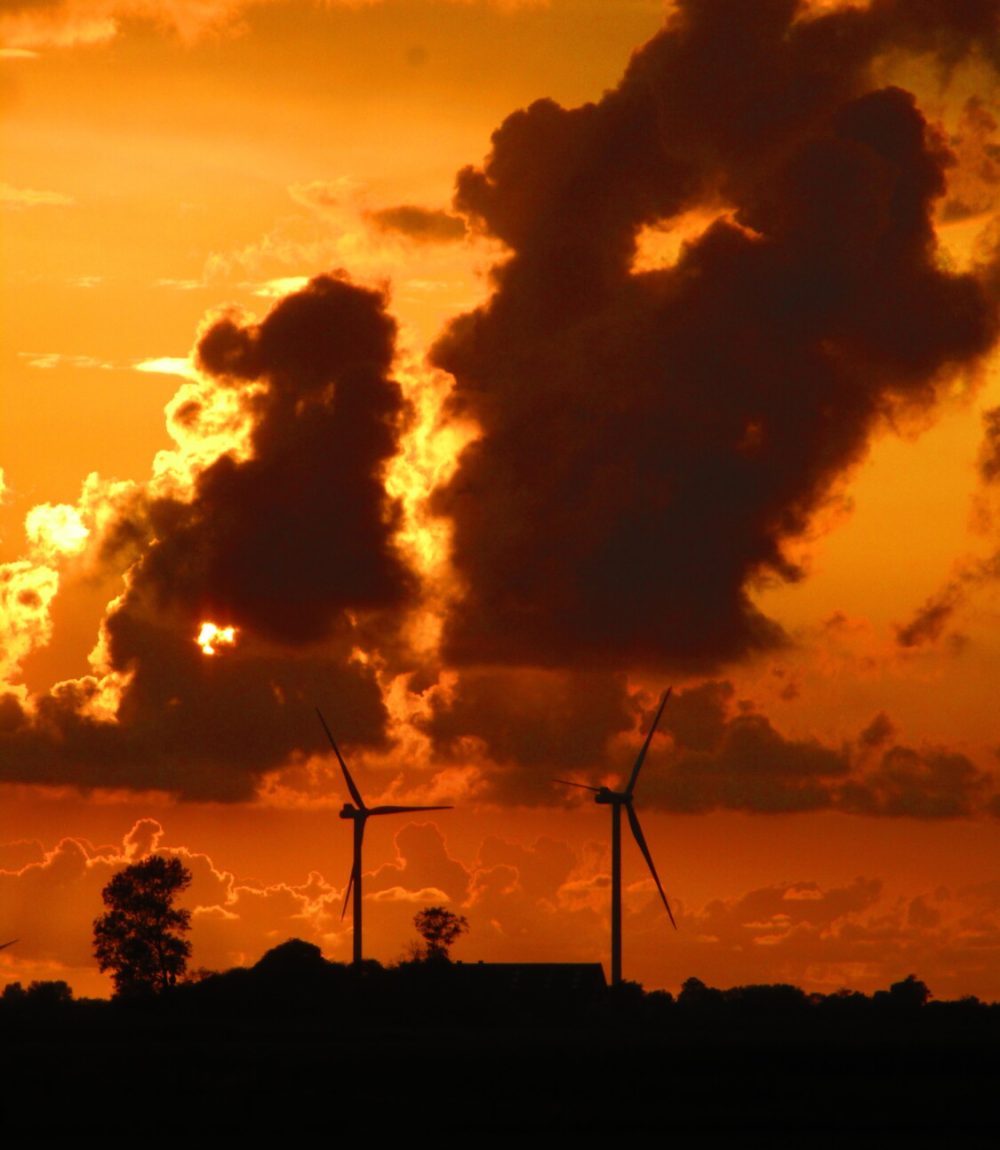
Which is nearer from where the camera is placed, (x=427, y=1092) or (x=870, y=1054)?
(x=427, y=1092)

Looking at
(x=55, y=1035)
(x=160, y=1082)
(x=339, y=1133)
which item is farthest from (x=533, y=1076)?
(x=55, y=1035)

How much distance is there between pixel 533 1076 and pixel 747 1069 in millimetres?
15155

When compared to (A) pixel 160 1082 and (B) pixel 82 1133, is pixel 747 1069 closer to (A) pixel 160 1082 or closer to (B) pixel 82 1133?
(A) pixel 160 1082

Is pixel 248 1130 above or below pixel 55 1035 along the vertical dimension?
below


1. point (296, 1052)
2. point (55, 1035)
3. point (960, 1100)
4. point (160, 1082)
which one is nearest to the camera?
point (960, 1100)

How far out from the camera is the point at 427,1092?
5330 inches

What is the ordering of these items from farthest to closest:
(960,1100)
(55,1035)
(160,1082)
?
1. (55,1035)
2. (160,1082)
3. (960,1100)

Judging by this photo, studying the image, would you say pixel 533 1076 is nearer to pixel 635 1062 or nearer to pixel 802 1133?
pixel 635 1062

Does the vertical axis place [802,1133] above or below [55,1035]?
below

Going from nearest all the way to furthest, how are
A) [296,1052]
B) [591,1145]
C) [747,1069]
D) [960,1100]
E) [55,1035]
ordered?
[591,1145]
[960,1100]
[747,1069]
[296,1052]
[55,1035]

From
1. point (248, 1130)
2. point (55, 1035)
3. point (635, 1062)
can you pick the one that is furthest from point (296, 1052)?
point (248, 1130)

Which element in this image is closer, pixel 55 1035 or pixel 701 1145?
pixel 701 1145

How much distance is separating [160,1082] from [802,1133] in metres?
43.7

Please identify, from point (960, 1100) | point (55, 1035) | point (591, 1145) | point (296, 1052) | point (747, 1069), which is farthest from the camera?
point (55, 1035)
